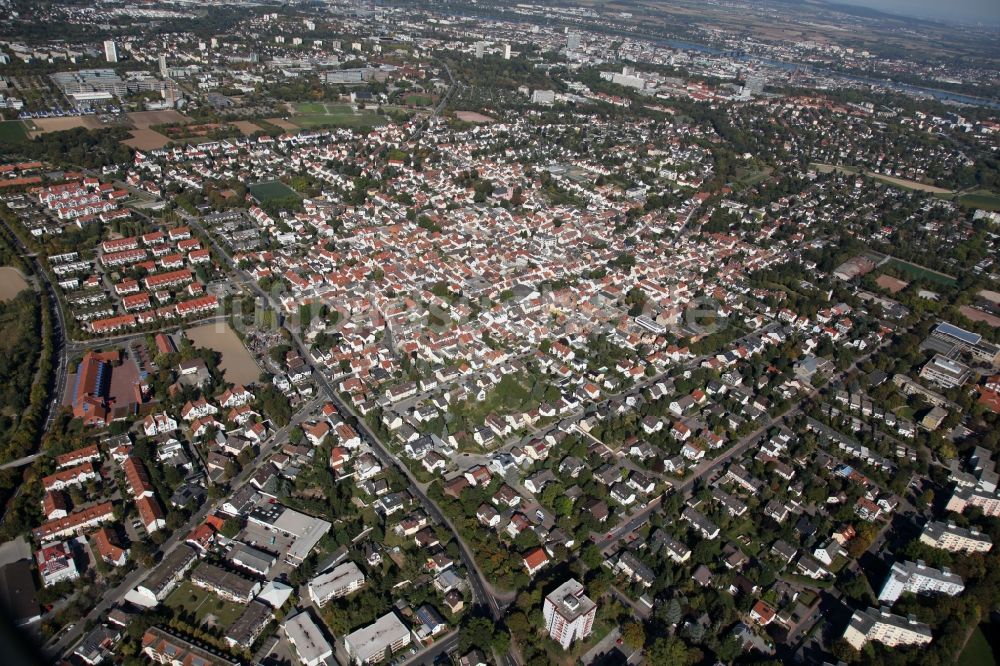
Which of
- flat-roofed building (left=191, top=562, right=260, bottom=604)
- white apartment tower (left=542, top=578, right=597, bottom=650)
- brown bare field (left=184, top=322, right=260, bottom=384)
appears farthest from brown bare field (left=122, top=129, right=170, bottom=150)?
white apartment tower (left=542, top=578, right=597, bottom=650)

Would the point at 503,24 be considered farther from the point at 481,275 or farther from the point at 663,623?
the point at 663,623

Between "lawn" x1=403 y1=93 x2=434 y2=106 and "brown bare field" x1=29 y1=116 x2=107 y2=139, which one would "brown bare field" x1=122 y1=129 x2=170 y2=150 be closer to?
"brown bare field" x1=29 y1=116 x2=107 y2=139

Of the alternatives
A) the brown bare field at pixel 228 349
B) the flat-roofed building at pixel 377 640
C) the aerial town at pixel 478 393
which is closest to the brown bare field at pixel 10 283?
the aerial town at pixel 478 393

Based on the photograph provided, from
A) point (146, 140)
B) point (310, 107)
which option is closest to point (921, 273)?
point (310, 107)

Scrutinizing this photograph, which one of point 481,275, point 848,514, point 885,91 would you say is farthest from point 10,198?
point 885,91

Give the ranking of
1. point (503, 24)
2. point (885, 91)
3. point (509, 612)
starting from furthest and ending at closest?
point (503, 24), point (885, 91), point (509, 612)
